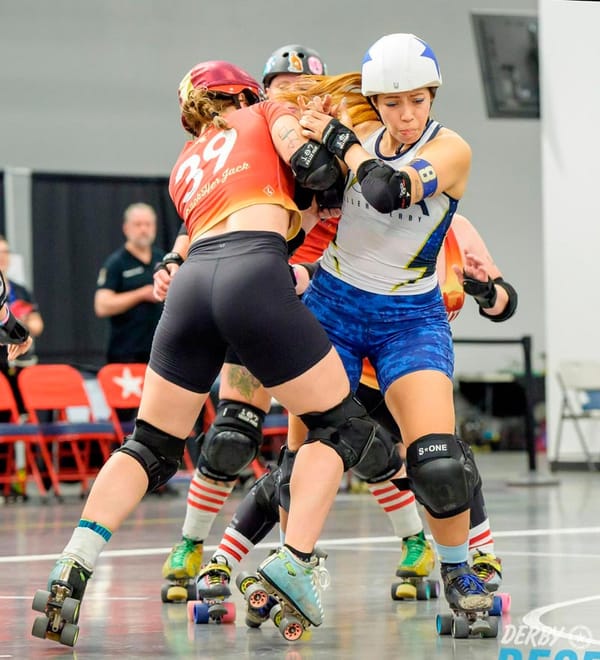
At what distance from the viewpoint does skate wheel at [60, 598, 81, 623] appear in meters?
3.18

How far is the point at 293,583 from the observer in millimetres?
3164

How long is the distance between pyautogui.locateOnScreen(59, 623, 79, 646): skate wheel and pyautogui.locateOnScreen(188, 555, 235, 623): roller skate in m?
0.57

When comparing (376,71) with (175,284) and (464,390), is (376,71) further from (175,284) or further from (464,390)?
(464,390)

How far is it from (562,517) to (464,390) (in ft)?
23.3

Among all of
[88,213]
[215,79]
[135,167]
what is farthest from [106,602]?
[135,167]

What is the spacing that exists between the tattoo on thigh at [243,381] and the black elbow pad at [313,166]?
0.88 m

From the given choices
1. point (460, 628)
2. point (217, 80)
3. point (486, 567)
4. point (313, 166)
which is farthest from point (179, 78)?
point (460, 628)

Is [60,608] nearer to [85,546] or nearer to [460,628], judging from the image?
[85,546]

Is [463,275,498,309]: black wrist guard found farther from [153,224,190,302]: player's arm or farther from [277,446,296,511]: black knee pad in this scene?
[153,224,190,302]: player's arm

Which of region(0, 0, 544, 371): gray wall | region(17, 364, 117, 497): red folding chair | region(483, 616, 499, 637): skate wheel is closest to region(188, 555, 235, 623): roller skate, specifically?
region(483, 616, 499, 637): skate wheel

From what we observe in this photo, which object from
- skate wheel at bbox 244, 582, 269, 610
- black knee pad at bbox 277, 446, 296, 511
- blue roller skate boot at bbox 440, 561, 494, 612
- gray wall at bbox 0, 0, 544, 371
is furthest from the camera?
Answer: gray wall at bbox 0, 0, 544, 371

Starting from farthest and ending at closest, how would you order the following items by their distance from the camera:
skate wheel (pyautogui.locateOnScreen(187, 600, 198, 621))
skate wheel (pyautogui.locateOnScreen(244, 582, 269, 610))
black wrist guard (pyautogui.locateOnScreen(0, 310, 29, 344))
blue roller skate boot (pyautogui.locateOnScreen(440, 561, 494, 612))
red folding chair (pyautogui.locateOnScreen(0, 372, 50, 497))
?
1. red folding chair (pyautogui.locateOnScreen(0, 372, 50, 497))
2. black wrist guard (pyautogui.locateOnScreen(0, 310, 29, 344))
3. skate wheel (pyautogui.locateOnScreen(187, 600, 198, 621))
4. skate wheel (pyautogui.locateOnScreen(244, 582, 269, 610))
5. blue roller skate boot (pyautogui.locateOnScreen(440, 561, 494, 612))

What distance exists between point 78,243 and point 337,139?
321 inches

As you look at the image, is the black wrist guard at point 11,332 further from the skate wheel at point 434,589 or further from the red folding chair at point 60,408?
the red folding chair at point 60,408
